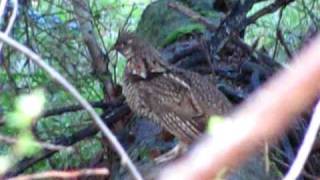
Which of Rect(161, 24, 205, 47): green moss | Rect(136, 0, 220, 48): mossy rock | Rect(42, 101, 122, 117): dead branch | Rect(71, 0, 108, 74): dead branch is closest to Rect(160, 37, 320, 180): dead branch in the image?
Rect(42, 101, 122, 117): dead branch

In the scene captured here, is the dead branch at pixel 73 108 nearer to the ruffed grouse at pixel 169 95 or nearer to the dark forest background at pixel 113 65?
the dark forest background at pixel 113 65

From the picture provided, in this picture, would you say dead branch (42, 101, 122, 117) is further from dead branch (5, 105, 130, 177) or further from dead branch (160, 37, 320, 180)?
dead branch (160, 37, 320, 180)

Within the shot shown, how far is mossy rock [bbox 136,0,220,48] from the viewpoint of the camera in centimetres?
645

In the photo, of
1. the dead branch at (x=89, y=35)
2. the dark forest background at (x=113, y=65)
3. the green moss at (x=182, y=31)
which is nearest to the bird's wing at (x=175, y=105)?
the dark forest background at (x=113, y=65)

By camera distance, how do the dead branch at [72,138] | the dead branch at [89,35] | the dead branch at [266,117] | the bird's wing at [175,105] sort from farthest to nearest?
the dead branch at [89,35]
the dead branch at [72,138]
the bird's wing at [175,105]
the dead branch at [266,117]

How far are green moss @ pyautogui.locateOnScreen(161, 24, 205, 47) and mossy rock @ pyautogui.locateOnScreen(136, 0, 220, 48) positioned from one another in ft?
0.13

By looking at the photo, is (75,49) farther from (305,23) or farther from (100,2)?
(305,23)

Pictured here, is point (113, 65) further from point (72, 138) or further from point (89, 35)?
point (72, 138)

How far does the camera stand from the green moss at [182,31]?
618 centimetres

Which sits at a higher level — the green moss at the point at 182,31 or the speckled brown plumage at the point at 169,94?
the green moss at the point at 182,31

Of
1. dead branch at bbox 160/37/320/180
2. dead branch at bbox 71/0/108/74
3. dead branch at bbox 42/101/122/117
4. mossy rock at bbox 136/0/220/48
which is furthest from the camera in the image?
mossy rock at bbox 136/0/220/48

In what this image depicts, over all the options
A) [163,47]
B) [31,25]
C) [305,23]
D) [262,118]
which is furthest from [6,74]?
[262,118]

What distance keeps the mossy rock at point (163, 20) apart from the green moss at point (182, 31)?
4cm

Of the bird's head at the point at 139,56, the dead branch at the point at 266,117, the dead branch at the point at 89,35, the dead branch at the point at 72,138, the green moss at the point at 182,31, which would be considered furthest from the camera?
the green moss at the point at 182,31
